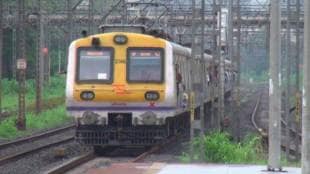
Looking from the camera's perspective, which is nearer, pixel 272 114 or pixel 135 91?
pixel 272 114

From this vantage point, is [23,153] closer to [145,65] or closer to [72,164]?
[72,164]

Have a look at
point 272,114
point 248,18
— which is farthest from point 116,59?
point 248,18

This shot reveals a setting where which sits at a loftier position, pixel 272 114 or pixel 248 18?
pixel 248 18

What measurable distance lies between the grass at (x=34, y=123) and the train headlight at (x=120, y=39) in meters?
7.74

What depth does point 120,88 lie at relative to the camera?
19.1 m

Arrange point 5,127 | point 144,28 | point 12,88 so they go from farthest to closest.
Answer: point 12,88, point 5,127, point 144,28

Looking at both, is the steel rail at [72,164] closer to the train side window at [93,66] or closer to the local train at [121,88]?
the local train at [121,88]

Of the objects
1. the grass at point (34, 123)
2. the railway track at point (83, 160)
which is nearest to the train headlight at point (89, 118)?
the railway track at point (83, 160)

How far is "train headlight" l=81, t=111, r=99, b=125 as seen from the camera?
18922mm

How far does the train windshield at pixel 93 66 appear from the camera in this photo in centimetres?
1922

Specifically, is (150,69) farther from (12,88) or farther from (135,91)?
(12,88)

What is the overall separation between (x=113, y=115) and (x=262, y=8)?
124ft

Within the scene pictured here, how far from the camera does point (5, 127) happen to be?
26516 millimetres

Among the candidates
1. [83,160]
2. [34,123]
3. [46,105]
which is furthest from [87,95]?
[46,105]
